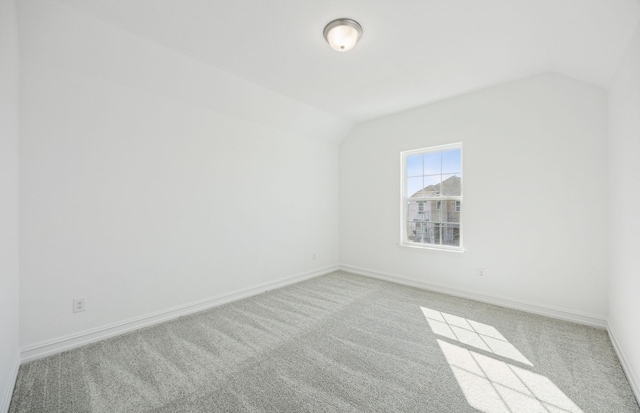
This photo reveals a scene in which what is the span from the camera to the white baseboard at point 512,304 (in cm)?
265

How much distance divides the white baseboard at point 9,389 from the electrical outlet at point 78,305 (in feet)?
1.39

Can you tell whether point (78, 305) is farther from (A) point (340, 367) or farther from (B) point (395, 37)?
(B) point (395, 37)

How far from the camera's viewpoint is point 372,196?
4480 millimetres

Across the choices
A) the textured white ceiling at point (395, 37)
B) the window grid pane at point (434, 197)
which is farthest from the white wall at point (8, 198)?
the window grid pane at point (434, 197)

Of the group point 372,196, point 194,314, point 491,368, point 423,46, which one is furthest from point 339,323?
point 423,46

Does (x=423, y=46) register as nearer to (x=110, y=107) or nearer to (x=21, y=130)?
(x=110, y=107)

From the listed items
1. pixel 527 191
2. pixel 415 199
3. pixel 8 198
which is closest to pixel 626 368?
pixel 527 191

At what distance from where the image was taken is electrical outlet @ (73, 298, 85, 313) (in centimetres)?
228

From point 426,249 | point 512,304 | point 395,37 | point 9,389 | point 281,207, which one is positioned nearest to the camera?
point 9,389

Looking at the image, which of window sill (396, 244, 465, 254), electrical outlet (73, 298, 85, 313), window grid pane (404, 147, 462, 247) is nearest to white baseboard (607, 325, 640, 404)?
window sill (396, 244, 465, 254)

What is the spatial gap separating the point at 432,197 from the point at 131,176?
371cm

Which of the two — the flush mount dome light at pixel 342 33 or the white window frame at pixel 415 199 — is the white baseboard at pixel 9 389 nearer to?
the flush mount dome light at pixel 342 33

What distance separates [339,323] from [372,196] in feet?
7.60

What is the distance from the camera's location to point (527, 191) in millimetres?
2982
